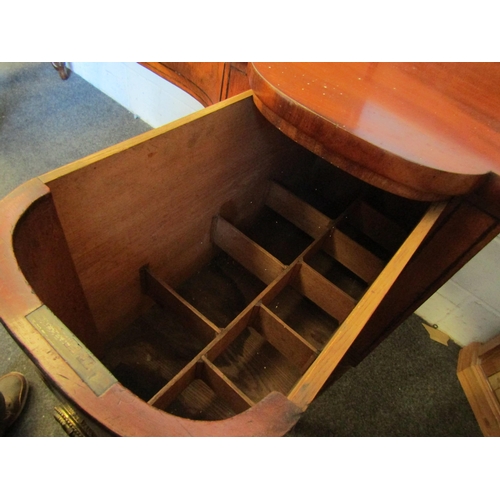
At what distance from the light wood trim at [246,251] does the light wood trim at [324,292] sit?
2.2 inches

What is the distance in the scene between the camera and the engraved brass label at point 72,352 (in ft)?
1.03

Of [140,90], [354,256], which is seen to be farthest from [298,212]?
[140,90]

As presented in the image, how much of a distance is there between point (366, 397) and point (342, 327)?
2.38ft

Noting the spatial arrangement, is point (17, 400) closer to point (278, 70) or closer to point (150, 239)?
point (150, 239)

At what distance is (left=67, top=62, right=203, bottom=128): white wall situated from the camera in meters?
1.44

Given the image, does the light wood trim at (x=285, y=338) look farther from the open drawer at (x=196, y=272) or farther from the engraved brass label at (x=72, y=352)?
the engraved brass label at (x=72, y=352)

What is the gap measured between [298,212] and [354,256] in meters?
0.17

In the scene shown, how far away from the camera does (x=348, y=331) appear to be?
41cm

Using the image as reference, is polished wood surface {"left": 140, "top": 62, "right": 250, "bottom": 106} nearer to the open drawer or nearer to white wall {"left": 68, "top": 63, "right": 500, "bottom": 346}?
the open drawer

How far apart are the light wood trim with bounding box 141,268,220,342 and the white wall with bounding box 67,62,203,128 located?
2.89 feet

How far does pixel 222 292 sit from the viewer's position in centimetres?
84

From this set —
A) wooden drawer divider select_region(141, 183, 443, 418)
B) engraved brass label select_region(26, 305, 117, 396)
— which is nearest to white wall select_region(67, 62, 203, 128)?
wooden drawer divider select_region(141, 183, 443, 418)

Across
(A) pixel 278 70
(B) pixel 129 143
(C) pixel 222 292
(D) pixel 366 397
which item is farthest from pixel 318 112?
(D) pixel 366 397

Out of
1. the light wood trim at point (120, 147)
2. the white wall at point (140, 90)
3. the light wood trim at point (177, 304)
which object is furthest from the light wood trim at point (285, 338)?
the white wall at point (140, 90)
